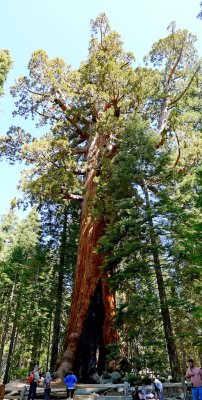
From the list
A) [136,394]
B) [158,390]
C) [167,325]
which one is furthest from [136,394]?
[167,325]

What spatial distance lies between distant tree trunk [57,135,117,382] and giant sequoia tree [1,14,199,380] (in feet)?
0.13

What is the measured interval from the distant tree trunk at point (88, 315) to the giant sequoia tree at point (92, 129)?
0.04m

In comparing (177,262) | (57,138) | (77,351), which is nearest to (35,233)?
(57,138)

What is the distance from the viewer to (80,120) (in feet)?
65.3

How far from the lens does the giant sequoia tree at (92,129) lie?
14.4 m

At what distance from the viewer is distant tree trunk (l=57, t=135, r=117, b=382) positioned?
13.4 metres

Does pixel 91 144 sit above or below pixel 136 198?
above

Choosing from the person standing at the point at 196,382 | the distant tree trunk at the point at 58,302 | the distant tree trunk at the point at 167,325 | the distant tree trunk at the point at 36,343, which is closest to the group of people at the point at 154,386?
the person standing at the point at 196,382

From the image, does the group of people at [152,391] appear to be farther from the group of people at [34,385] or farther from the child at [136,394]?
the group of people at [34,385]

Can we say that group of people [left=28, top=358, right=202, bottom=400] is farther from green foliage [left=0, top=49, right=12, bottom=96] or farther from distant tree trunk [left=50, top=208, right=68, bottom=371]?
green foliage [left=0, top=49, right=12, bottom=96]

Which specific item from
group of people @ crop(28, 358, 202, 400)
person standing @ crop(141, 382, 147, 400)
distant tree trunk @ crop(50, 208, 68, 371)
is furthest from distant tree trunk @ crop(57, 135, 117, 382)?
person standing @ crop(141, 382, 147, 400)

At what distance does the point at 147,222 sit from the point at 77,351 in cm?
644

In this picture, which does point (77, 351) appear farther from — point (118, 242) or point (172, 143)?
point (172, 143)

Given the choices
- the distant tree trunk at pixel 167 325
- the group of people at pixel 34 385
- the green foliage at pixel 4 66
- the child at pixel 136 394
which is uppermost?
the green foliage at pixel 4 66
